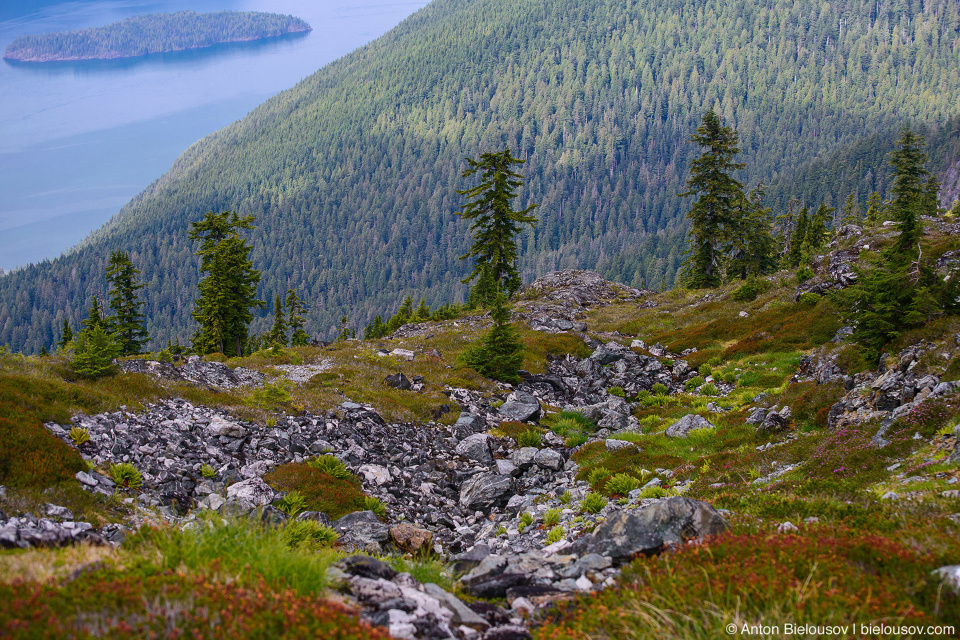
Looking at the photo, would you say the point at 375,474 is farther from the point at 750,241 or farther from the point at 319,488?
the point at 750,241

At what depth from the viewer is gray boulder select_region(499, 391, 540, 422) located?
2052cm

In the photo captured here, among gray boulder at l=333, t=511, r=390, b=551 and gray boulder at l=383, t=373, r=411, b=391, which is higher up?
gray boulder at l=383, t=373, r=411, b=391

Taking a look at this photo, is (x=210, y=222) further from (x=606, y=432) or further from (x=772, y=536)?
(x=772, y=536)

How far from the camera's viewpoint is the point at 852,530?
6016mm

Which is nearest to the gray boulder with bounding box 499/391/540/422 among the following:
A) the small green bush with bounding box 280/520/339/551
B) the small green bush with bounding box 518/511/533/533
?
the small green bush with bounding box 518/511/533/533

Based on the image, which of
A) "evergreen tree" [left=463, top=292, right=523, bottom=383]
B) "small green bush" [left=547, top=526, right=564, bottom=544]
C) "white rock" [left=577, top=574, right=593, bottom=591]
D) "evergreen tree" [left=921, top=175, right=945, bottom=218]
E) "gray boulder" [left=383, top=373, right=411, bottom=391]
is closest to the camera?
"white rock" [left=577, top=574, right=593, bottom=591]

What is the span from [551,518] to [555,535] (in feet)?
3.64

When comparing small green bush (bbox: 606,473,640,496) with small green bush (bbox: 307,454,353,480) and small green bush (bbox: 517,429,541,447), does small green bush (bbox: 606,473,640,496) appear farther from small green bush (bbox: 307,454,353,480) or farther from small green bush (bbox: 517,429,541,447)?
small green bush (bbox: 307,454,353,480)

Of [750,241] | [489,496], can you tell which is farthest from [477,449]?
[750,241]

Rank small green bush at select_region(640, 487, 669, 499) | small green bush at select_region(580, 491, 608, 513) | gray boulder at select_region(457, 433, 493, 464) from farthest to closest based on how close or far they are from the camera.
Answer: gray boulder at select_region(457, 433, 493, 464) → small green bush at select_region(580, 491, 608, 513) → small green bush at select_region(640, 487, 669, 499)

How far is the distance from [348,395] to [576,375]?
13.2m

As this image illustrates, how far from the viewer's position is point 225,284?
4153cm

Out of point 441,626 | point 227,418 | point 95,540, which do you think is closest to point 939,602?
point 441,626

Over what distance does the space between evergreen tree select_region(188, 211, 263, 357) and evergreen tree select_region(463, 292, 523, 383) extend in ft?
75.3
